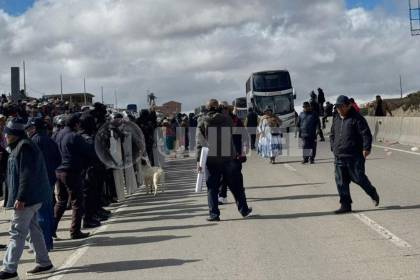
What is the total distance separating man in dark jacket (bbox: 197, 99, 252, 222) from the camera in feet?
33.2

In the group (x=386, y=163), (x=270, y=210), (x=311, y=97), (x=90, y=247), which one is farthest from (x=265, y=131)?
(x=311, y=97)

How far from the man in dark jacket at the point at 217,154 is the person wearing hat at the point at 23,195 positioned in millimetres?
3359

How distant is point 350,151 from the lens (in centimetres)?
1038

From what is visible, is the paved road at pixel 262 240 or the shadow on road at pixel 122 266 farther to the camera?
the shadow on road at pixel 122 266

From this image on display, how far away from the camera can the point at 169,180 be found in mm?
17375

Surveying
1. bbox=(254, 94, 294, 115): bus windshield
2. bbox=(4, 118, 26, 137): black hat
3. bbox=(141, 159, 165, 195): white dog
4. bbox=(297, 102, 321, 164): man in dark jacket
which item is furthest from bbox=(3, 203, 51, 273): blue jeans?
bbox=(254, 94, 294, 115): bus windshield

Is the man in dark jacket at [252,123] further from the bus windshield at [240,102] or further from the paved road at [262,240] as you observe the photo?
the bus windshield at [240,102]

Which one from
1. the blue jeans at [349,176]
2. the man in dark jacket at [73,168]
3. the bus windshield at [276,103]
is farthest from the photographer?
the bus windshield at [276,103]

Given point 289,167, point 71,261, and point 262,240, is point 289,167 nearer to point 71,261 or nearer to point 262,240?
point 262,240

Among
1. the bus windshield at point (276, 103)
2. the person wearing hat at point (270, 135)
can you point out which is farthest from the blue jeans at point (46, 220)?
the bus windshield at point (276, 103)

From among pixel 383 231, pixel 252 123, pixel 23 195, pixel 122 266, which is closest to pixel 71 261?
pixel 122 266

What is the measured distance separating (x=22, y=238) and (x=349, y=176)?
18.3 ft

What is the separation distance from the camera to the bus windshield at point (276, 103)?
A: 36562 mm

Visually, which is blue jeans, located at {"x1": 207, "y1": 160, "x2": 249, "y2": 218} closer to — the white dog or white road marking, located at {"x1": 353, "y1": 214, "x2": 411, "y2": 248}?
white road marking, located at {"x1": 353, "y1": 214, "x2": 411, "y2": 248}
